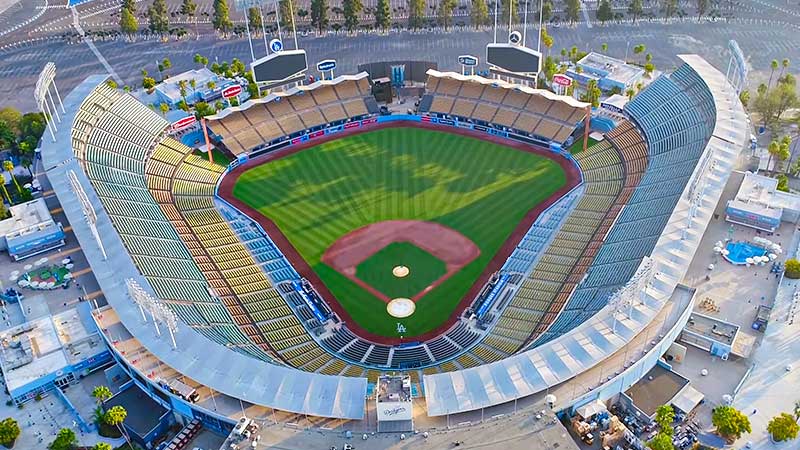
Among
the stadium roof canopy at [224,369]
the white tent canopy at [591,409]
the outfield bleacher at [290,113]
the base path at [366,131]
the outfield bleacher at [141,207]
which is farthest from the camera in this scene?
the outfield bleacher at [290,113]

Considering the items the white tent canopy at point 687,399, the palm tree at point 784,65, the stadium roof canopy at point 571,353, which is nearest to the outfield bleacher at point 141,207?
the stadium roof canopy at point 571,353

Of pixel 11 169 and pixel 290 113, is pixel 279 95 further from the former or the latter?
pixel 11 169

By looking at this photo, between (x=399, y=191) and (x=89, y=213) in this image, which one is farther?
(x=399, y=191)

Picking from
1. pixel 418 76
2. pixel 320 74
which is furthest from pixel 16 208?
pixel 418 76

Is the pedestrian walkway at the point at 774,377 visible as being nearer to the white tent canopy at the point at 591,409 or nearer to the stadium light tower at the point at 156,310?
the white tent canopy at the point at 591,409

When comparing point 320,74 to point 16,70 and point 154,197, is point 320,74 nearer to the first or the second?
point 154,197

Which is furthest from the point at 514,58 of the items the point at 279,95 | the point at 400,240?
the point at 400,240

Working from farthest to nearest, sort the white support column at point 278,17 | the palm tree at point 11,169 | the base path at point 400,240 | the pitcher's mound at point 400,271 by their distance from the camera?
the white support column at point 278,17, the palm tree at point 11,169, the base path at point 400,240, the pitcher's mound at point 400,271
